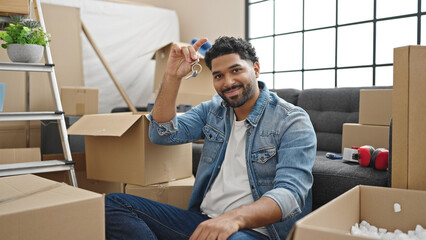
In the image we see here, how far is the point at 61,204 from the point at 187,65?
2.56 ft

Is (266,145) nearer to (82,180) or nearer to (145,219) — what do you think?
(145,219)

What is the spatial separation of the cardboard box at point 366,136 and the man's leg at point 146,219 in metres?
1.01

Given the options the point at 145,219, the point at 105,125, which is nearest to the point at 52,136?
the point at 105,125

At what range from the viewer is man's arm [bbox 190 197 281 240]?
1035 mm

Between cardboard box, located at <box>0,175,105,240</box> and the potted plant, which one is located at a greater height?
the potted plant

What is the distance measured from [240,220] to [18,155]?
58.8 inches

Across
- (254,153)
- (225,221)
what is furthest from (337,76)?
(225,221)

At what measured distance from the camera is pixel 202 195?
1.51 metres

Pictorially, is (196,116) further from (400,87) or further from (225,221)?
(400,87)

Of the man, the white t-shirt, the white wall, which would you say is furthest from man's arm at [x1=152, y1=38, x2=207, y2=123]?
the white wall

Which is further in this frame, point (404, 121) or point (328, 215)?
point (404, 121)

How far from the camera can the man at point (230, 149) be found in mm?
1256

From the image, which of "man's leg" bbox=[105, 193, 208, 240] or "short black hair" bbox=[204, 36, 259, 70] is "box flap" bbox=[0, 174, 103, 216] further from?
"short black hair" bbox=[204, 36, 259, 70]

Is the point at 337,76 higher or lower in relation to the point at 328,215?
higher
